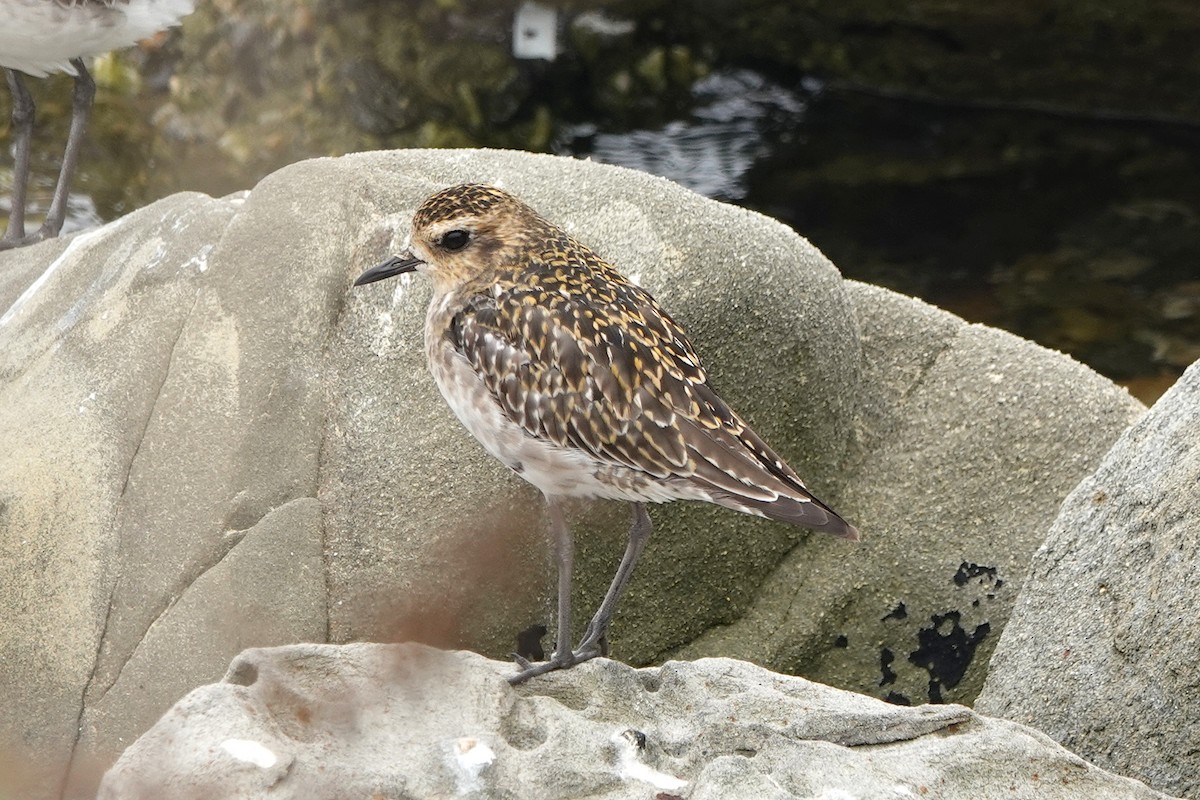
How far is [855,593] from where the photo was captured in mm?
6820

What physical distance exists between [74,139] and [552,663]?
5.09 meters

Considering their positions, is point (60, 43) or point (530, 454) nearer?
point (530, 454)

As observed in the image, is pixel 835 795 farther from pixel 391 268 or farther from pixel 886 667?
pixel 886 667

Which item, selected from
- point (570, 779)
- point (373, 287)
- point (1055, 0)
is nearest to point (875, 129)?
point (1055, 0)

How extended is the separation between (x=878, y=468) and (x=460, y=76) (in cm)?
700

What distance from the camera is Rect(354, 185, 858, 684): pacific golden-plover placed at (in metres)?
5.07

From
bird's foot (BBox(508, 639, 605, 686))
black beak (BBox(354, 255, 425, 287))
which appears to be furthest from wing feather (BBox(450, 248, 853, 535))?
bird's foot (BBox(508, 639, 605, 686))

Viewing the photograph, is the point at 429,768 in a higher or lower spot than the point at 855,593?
higher

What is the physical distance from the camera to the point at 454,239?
547 cm

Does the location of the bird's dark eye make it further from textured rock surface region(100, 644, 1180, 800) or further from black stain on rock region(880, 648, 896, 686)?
black stain on rock region(880, 648, 896, 686)

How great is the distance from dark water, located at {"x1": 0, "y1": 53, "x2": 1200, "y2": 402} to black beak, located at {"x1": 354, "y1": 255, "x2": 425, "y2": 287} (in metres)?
6.96

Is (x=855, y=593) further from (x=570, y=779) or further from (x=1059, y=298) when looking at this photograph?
(x=1059, y=298)

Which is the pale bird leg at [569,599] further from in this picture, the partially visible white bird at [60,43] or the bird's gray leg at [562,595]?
the partially visible white bird at [60,43]

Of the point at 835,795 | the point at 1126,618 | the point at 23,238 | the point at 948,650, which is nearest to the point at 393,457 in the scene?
the point at 948,650
